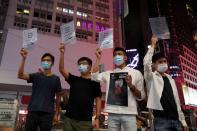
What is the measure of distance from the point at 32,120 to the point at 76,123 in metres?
0.61

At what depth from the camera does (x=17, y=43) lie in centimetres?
1587

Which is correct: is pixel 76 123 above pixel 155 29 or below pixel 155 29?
below

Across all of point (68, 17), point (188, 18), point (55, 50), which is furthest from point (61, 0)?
point (188, 18)

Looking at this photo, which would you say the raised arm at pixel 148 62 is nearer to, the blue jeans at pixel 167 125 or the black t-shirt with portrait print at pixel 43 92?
the blue jeans at pixel 167 125

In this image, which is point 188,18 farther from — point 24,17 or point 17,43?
point 17,43

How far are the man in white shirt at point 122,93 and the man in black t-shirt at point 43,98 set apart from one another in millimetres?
690

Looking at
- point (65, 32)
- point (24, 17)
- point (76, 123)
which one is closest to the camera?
point (76, 123)

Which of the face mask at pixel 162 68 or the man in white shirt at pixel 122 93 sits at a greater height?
the face mask at pixel 162 68

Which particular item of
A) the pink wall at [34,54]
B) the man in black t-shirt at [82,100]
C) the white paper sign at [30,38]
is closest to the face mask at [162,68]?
the man in black t-shirt at [82,100]

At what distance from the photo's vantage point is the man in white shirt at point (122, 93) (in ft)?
8.41

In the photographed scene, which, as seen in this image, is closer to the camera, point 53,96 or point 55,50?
point 53,96

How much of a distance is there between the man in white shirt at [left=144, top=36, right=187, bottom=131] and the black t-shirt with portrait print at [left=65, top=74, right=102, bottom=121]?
747mm

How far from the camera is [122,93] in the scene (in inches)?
107

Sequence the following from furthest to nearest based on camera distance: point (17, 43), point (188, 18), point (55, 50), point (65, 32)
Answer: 1. point (188, 18)
2. point (55, 50)
3. point (17, 43)
4. point (65, 32)
